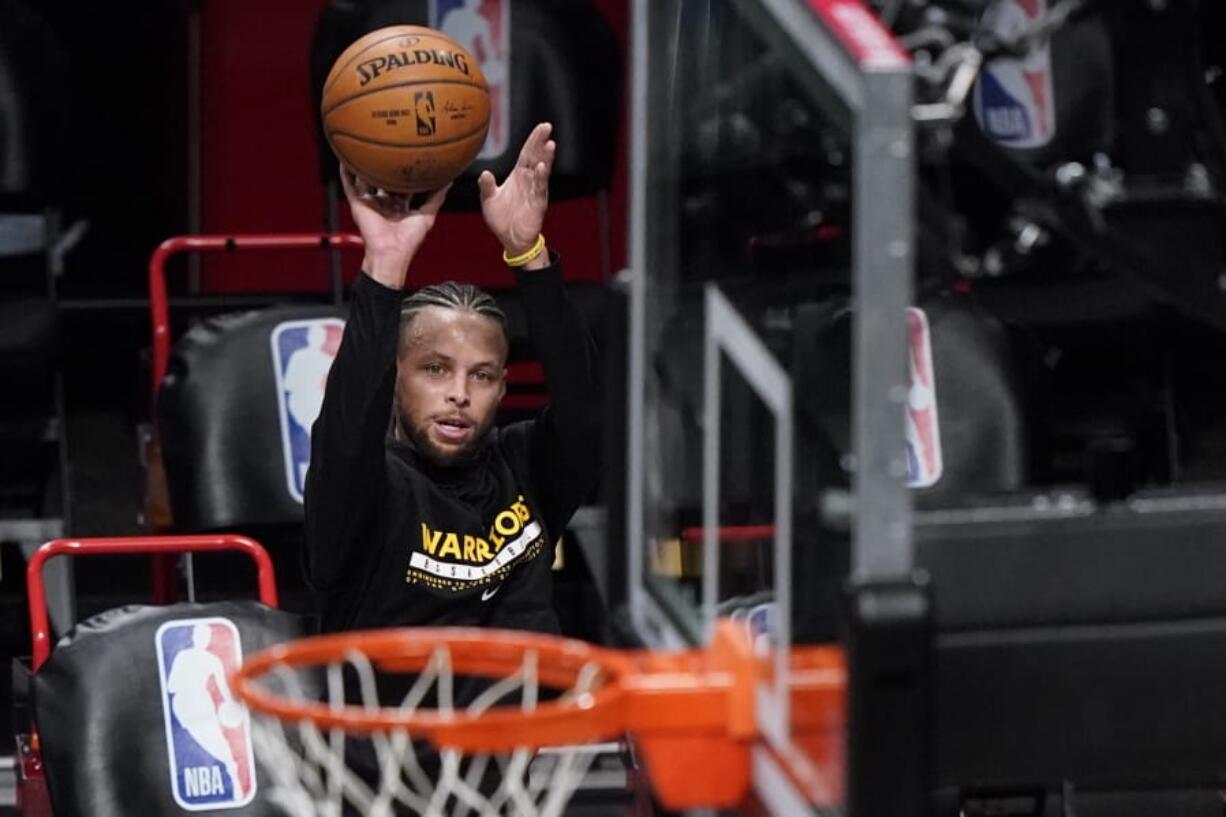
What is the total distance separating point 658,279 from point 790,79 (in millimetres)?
515

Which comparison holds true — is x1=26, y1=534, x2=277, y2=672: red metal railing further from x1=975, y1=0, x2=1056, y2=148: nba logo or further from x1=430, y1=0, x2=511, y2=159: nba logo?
x1=975, y1=0, x2=1056, y2=148: nba logo

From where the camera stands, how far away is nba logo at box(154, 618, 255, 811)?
3.82 m

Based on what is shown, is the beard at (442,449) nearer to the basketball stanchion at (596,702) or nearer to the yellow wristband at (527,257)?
the yellow wristband at (527,257)

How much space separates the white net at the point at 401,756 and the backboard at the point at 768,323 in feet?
0.70

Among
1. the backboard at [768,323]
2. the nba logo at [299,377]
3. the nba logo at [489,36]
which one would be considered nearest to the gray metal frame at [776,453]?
the backboard at [768,323]

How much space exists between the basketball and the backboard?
0.61 m

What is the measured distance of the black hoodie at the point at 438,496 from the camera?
3.61 metres

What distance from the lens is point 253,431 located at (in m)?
4.64

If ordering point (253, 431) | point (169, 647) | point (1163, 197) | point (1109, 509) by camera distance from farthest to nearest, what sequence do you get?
point (253, 431) → point (169, 647) → point (1163, 197) → point (1109, 509)

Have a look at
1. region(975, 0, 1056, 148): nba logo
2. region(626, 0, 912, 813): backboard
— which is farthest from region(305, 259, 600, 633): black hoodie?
region(975, 0, 1056, 148): nba logo

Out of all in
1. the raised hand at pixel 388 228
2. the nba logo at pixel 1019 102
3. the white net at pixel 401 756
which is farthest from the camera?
the nba logo at pixel 1019 102

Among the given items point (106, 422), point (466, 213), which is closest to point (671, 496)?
point (466, 213)

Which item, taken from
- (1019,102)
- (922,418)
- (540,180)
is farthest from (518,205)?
(1019,102)

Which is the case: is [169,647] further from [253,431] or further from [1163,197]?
[1163,197]
